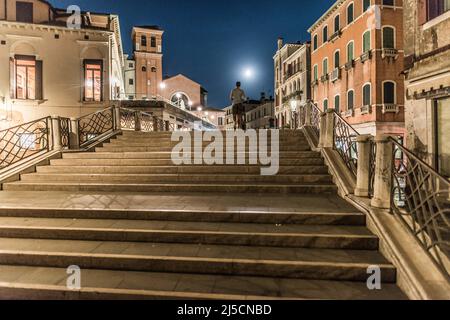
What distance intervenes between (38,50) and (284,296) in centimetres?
2166

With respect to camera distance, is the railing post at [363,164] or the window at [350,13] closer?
the railing post at [363,164]

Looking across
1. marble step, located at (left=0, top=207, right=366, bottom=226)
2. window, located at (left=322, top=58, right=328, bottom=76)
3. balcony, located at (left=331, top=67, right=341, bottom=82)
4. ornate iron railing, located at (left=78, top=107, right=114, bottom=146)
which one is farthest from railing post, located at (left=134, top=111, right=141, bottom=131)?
window, located at (left=322, top=58, right=328, bottom=76)

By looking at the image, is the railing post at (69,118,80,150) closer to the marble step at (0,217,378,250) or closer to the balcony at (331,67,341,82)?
Result: the marble step at (0,217,378,250)

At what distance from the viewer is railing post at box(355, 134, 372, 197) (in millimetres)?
5789

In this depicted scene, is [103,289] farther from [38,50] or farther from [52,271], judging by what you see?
[38,50]

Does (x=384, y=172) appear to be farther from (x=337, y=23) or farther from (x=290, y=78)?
(x=290, y=78)

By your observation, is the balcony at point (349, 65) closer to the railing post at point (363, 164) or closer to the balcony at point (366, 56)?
the balcony at point (366, 56)

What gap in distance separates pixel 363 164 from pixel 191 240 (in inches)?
145

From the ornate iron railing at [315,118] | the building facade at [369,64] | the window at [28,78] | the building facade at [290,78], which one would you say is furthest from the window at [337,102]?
the window at [28,78]

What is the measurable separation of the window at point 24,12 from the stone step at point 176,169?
51.9 ft

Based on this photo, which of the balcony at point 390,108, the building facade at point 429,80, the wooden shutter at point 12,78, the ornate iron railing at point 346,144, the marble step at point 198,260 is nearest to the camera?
the marble step at point 198,260

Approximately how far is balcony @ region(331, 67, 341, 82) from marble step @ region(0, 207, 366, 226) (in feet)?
81.6

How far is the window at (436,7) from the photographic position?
8414 millimetres
